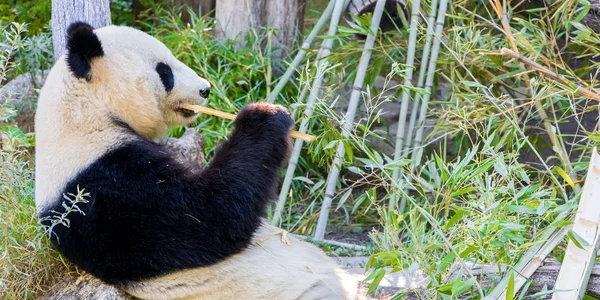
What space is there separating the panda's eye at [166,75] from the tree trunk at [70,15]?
0.81 meters

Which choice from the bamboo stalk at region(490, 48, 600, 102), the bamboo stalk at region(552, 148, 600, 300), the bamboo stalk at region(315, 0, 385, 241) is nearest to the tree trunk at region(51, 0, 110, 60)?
the bamboo stalk at region(315, 0, 385, 241)

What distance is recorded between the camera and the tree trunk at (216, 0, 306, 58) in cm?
470

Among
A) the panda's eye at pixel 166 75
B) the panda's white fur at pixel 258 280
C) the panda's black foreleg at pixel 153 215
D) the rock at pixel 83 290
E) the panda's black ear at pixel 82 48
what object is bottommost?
the rock at pixel 83 290

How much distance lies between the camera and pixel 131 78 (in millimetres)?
2557

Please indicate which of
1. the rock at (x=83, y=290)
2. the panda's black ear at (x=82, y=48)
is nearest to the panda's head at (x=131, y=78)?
the panda's black ear at (x=82, y=48)

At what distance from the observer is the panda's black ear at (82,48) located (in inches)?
95.7

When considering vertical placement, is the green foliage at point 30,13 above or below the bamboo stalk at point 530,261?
above

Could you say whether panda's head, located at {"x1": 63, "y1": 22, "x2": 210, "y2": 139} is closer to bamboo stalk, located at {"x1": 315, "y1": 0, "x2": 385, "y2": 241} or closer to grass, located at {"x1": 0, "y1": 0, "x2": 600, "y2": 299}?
grass, located at {"x1": 0, "y1": 0, "x2": 600, "y2": 299}

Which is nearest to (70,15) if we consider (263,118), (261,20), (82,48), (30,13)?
(82,48)

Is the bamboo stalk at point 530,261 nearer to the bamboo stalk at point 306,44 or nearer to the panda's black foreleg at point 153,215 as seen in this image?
the panda's black foreleg at point 153,215

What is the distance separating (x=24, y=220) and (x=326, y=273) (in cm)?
126

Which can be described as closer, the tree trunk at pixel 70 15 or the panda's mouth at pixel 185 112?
the panda's mouth at pixel 185 112

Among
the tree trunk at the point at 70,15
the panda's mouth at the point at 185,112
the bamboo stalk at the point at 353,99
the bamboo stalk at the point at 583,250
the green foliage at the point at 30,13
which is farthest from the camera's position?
the green foliage at the point at 30,13

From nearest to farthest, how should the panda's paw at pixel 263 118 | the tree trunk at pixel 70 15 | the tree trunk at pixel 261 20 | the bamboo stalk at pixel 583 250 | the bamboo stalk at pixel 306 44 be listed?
the bamboo stalk at pixel 583 250, the panda's paw at pixel 263 118, the tree trunk at pixel 70 15, the bamboo stalk at pixel 306 44, the tree trunk at pixel 261 20
